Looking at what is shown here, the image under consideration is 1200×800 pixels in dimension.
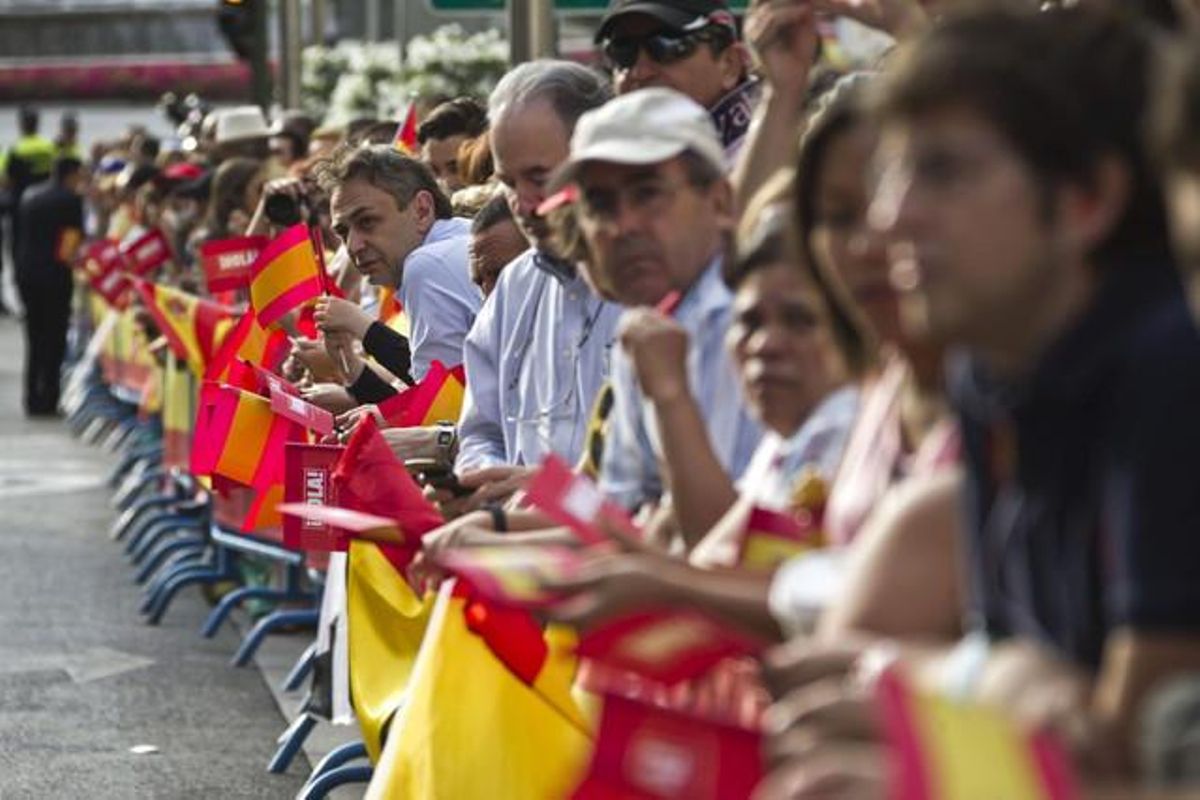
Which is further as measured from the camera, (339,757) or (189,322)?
(189,322)

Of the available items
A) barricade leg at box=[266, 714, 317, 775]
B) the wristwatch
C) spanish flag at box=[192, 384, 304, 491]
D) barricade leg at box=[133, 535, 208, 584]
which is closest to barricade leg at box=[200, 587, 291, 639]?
barricade leg at box=[133, 535, 208, 584]

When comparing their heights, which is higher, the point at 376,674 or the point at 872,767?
the point at 872,767

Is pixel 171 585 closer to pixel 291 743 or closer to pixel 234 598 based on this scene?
pixel 234 598

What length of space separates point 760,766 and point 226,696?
8.28 meters

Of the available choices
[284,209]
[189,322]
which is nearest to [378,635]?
[284,209]

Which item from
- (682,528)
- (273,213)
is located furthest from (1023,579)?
(273,213)

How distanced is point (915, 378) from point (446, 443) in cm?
483

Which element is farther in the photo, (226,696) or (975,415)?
(226,696)

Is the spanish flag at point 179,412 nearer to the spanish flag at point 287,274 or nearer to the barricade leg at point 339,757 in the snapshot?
the spanish flag at point 287,274

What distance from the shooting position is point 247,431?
10.3 meters

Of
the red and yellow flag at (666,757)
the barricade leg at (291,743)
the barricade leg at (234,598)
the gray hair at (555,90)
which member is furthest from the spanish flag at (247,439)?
the red and yellow flag at (666,757)

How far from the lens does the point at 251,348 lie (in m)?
11.6

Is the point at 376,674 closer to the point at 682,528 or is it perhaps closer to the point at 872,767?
the point at 682,528

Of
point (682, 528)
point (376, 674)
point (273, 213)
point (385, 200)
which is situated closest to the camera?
point (682, 528)
